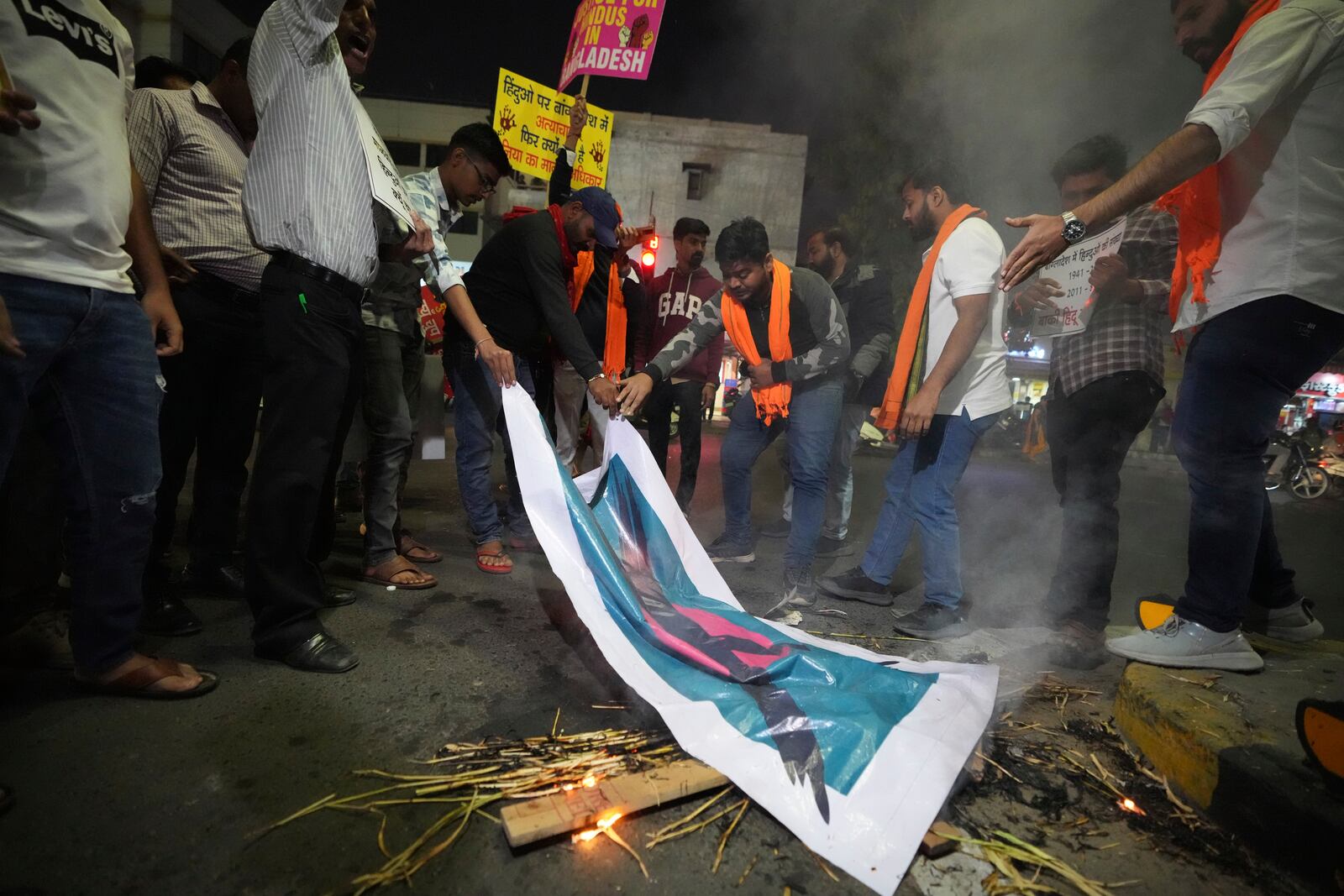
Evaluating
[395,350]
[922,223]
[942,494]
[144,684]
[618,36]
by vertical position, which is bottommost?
[144,684]

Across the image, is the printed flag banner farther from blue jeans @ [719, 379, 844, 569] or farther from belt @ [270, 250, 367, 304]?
belt @ [270, 250, 367, 304]

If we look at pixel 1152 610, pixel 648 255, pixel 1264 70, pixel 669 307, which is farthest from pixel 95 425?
pixel 648 255

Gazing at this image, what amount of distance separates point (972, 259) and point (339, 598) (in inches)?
124

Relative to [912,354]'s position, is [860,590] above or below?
below

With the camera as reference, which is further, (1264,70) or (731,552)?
(731,552)

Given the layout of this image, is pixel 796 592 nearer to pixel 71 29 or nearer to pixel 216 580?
pixel 216 580

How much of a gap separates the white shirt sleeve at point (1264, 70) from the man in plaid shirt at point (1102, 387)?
863mm

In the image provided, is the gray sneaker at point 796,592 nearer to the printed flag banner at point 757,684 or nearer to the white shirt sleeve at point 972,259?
the printed flag banner at point 757,684

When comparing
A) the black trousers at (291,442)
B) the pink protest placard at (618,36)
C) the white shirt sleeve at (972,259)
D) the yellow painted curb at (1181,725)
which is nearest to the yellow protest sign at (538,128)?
the pink protest placard at (618,36)

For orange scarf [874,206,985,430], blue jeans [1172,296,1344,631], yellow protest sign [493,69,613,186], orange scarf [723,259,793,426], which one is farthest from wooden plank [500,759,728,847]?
yellow protest sign [493,69,613,186]

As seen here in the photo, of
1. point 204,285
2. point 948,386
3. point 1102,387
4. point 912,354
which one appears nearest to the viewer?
point 204,285

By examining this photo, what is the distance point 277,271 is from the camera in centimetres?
209

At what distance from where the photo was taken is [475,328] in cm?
277

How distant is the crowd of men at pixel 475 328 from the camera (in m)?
1.66
